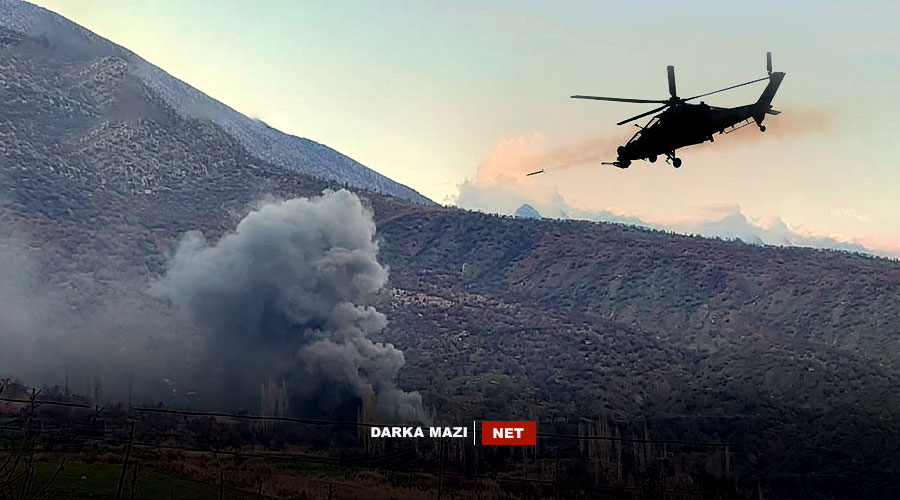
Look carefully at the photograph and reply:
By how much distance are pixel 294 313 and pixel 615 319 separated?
189ft

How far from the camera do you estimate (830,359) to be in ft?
404

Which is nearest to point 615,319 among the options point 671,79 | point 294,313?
point 294,313

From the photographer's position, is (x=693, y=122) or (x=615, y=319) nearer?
(x=693, y=122)

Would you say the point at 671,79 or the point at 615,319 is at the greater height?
the point at 615,319

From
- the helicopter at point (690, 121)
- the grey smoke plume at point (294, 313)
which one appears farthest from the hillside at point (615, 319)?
the helicopter at point (690, 121)

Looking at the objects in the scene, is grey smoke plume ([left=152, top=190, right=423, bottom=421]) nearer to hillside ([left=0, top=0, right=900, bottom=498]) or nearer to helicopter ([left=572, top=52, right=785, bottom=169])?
hillside ([left=0, top=0, right=900, bottom=498])

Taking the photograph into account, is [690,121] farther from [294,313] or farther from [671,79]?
[294,313]

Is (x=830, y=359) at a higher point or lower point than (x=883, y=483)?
higher

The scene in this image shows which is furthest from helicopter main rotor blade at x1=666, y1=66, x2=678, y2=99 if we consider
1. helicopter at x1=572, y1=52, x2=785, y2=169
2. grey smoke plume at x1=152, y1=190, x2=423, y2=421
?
grey smoke plume at x1=152, y1=190, x2=423, y2=421

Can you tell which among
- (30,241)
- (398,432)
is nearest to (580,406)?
(398,432)

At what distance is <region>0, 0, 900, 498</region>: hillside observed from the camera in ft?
326

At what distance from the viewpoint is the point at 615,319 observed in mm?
167250

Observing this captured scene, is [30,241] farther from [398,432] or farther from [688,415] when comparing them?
[688,415]

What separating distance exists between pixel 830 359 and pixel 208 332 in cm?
7371
